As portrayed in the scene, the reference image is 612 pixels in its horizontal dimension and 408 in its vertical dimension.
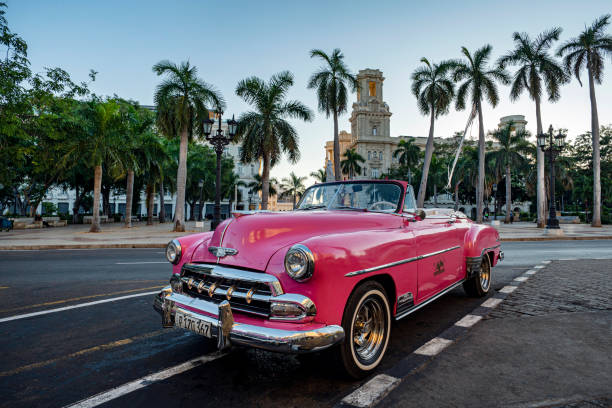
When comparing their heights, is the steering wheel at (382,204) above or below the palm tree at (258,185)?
below

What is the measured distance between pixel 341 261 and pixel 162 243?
1414 centimetres

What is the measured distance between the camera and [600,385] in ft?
9.11

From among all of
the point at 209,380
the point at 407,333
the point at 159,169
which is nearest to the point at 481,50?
the point at 159,169

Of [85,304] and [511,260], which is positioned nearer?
[85,304]

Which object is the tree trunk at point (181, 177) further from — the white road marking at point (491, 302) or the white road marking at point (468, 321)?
the white road marking at point (468, 321)

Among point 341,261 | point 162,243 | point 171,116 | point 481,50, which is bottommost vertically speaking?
point 162,243

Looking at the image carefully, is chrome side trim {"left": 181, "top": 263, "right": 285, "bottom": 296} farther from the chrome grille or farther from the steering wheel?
the steering wheel

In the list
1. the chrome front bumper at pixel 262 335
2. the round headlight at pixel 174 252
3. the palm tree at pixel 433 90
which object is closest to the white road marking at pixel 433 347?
the chrome front bumper at pixel 262 335

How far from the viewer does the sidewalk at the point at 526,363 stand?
2.58m

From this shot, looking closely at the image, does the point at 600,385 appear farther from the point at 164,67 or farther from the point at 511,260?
the point at 164,67

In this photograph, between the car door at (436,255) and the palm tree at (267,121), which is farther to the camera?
the palm tree at (267,121)

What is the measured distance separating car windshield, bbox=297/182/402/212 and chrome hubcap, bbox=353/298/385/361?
4.10 ft

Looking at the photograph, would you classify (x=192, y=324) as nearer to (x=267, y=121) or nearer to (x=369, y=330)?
(x=369, y=330)

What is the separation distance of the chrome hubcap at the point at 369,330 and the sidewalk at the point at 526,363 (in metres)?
0.36
